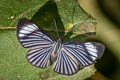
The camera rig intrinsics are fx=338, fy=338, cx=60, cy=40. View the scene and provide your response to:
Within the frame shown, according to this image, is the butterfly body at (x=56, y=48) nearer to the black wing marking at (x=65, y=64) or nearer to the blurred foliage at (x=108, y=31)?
the black wing marking at (x=65, y=64)

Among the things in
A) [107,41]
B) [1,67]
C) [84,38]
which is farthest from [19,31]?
[107,41]

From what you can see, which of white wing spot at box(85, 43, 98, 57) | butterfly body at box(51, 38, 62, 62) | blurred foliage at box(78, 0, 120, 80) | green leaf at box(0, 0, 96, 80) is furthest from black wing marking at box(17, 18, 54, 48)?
blurred foliage at box(78, 0, 120, 80)

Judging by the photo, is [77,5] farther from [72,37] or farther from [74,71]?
[74,71]

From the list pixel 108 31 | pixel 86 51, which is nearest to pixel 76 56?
pixel 86 51

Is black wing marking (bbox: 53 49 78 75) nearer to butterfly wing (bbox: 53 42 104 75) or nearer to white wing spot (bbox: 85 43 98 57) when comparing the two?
butterfly wing (bbox: 53 42 104 75)

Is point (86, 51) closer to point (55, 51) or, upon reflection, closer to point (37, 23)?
point (55, 51)

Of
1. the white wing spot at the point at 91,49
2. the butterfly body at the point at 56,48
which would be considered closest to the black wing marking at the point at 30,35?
the butterfly body at the point at 56,48
